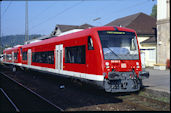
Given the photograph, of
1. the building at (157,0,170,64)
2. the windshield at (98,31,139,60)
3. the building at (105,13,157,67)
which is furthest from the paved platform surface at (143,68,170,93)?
the building at (105,13,157,67)

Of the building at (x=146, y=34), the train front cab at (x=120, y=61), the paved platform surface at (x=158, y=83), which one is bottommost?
the paved platform surface at (x=158, y=83)

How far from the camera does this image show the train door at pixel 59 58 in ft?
43.7

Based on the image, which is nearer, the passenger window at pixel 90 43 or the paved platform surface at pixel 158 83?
the passenger window at pixel 90 43

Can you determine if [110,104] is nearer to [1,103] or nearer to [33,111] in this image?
[33,111]

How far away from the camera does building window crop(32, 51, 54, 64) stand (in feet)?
49.8

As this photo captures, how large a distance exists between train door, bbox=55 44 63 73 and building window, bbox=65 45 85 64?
0.80 metres

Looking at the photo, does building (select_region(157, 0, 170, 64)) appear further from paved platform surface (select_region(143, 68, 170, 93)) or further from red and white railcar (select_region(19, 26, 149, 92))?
red and white railcar (select_region(19, 26, 149, 92))

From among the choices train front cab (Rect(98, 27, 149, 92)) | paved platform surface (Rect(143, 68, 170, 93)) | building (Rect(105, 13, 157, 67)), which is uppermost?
building (Rect(105, 13, 157, 67))

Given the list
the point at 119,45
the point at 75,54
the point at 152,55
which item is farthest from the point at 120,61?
the point at 152,55

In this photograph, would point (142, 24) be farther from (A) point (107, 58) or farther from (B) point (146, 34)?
(A) point (107, 58)

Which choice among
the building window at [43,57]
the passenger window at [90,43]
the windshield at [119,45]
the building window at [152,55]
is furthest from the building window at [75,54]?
the building window at [152,55]

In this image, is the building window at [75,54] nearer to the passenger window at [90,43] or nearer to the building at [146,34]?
the passenger window at [90,43]

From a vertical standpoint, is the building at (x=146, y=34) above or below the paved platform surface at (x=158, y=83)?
above

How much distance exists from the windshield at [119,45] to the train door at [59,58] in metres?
4.12
